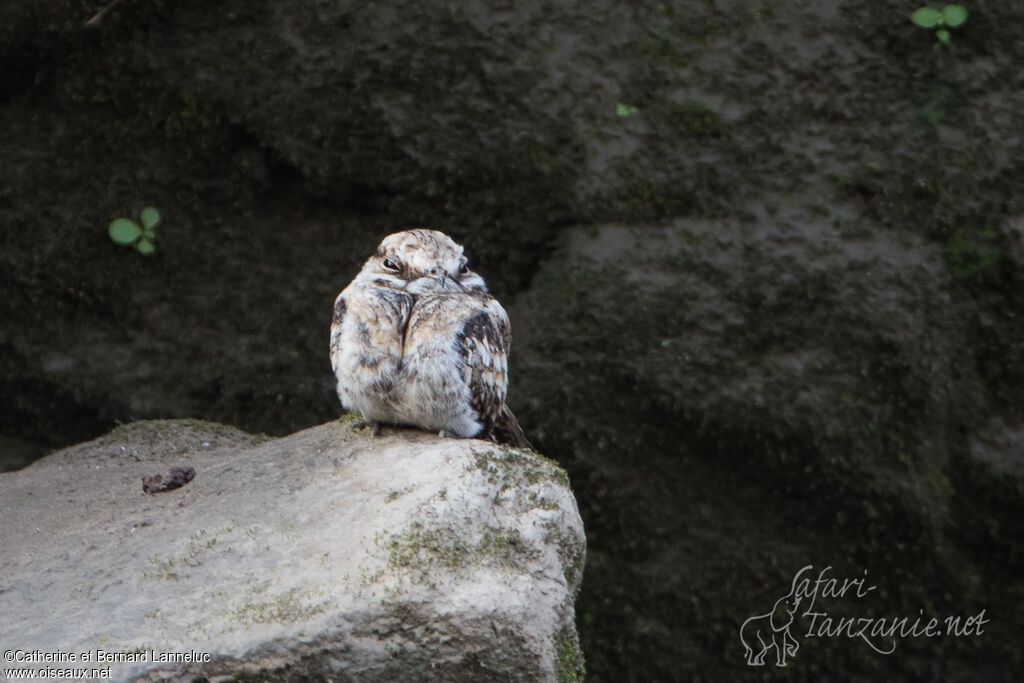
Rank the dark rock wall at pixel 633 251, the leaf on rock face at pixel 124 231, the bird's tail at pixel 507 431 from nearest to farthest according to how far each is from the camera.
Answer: the bird's tail at pixel 507 431
the dark rock wall at pixel 633 251
the leaf on rock face at pixel 124 231

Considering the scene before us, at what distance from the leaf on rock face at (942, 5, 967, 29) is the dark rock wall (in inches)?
2.2

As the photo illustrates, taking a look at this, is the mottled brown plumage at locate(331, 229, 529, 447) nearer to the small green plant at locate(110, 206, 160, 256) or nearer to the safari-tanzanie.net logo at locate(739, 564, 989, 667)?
the small green plant at locate(110, 206, 160, 256)

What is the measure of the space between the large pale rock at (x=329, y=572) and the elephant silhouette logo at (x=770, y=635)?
1765 millimetres

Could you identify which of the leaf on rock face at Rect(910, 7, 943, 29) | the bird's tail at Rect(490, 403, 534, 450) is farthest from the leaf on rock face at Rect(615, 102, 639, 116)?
the bird's tail at Rect(490, 403, 534, 450)

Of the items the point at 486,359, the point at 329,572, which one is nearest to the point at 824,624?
the point at 486,359

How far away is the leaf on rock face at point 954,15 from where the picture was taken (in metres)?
4.38

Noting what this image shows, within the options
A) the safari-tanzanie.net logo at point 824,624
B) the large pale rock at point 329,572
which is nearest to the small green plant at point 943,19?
the safari-tanzanie.net logo at point 824,624

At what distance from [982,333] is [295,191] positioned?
3.20m

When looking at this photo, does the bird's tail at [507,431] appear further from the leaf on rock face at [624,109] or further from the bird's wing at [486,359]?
the leaf on rock face at [624,109]

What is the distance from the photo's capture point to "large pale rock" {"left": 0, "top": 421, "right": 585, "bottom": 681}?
2.40 m

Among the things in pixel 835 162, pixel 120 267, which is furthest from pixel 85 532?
pixel 835 162

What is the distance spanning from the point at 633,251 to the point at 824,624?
1850mm

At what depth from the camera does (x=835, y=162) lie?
439cm

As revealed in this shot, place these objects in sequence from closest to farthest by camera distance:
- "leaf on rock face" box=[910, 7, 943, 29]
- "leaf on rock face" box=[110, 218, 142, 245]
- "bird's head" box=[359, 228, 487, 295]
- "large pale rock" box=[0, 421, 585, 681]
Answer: "large pale rock" box=[0, 421, 585, 681], "bird's head" box=[359, 228, 487, 295], "leaf on rock face" box=[910, 7, 943, 29], "leaf on rock face" box=[110, 218, 142, 245]
